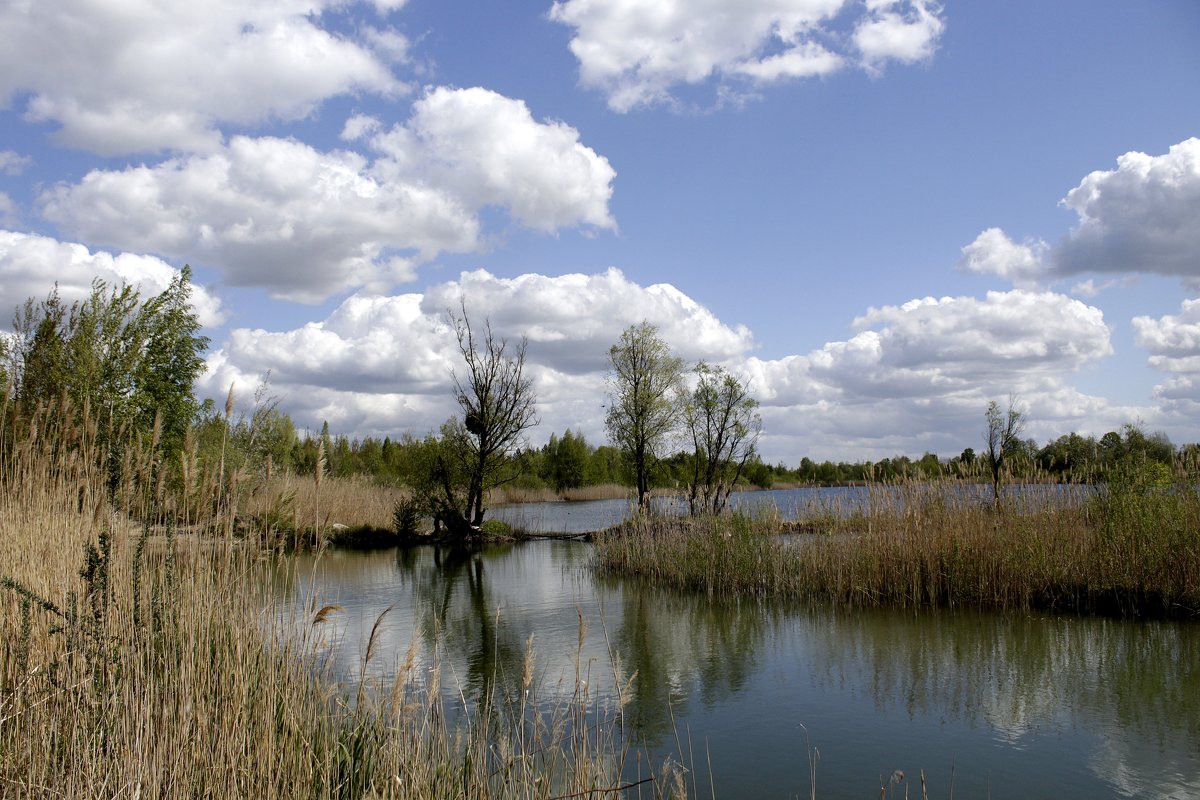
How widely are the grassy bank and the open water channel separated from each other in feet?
1.77

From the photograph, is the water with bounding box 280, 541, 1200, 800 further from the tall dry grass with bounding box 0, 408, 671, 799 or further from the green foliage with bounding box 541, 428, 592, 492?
the green foliage with bounding box 541, 428, 592, 492

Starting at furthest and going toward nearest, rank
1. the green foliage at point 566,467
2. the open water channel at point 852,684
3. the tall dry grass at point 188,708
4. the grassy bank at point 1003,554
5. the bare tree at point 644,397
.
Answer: the green foliage at point 566,467
the bare tree at point 644,397
the grassy bank at point 1003,554
the open water channel at point 852,684
the tall dry grass at point 188,708

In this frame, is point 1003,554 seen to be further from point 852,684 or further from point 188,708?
point 188,708

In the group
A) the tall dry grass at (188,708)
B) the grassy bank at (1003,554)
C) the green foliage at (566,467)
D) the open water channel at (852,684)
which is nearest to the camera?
the tall dry grass at (188,708)

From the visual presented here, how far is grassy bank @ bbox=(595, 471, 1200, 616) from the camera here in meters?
9.03

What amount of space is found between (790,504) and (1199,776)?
7.67m

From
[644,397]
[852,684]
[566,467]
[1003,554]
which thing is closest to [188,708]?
[852,684]

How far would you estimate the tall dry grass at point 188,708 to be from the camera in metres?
2.96

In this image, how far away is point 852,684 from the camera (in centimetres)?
675

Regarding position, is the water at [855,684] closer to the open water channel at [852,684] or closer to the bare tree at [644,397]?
the open water channel at [852,684]

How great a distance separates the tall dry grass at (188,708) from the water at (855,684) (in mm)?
356

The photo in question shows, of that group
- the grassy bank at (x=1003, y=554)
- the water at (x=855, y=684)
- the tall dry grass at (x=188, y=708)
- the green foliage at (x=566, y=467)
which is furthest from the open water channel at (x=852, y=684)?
the green foliage at (x=566, y=467)

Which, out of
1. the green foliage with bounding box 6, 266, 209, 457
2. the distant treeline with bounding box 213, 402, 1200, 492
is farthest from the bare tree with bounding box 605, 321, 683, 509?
the green foliage with bounding box 6, 266, 209, 457

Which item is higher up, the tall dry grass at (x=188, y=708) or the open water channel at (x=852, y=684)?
the tall dry grass at (x=188, y=708)
